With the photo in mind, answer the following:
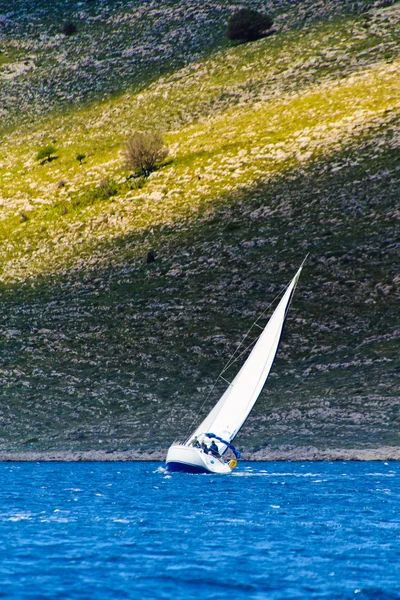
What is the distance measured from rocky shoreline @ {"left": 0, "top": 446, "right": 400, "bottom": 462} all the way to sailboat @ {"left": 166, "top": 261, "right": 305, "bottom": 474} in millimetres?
8610

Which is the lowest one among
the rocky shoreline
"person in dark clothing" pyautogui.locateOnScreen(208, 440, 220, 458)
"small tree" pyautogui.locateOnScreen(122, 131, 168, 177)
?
the rocky shoreline

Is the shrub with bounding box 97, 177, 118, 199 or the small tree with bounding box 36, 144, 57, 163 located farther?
the small tree with bounding box 36, 144, 57, 163

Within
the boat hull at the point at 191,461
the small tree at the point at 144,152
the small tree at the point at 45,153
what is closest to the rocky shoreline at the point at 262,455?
the boat hull at the point at 191,461

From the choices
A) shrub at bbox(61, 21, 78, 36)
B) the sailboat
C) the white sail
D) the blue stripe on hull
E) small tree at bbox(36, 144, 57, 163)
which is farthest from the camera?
shrub at bbox(61, 21, 78, 36)

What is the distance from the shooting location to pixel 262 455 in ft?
165

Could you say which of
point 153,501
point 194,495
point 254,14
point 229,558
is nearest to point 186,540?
point 229,558

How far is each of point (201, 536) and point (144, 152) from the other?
213ft

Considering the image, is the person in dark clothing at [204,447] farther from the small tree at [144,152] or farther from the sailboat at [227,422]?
the small tree at [144,152]

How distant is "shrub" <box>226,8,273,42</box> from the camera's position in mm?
100625

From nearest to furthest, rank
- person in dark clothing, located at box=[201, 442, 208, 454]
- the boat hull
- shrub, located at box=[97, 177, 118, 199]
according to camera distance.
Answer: the boat hull → person in dark clothing, located at box=[201, 442, 208, 454] → shrub, located at box=[97, 177, 118, 199]

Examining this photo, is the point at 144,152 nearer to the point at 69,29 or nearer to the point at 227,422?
the point at 69,29

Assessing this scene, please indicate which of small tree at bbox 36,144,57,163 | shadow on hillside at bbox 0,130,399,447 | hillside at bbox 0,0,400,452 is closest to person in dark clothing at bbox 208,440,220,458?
hillside at bbox 0,0,400,452

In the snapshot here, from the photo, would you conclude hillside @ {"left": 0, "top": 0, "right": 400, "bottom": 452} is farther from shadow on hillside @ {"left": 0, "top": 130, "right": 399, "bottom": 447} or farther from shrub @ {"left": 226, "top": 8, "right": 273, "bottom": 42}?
shrub @ {"left": 226, "top": 8, "right": 273, "bottom": 42}

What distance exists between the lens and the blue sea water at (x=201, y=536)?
18.5m
